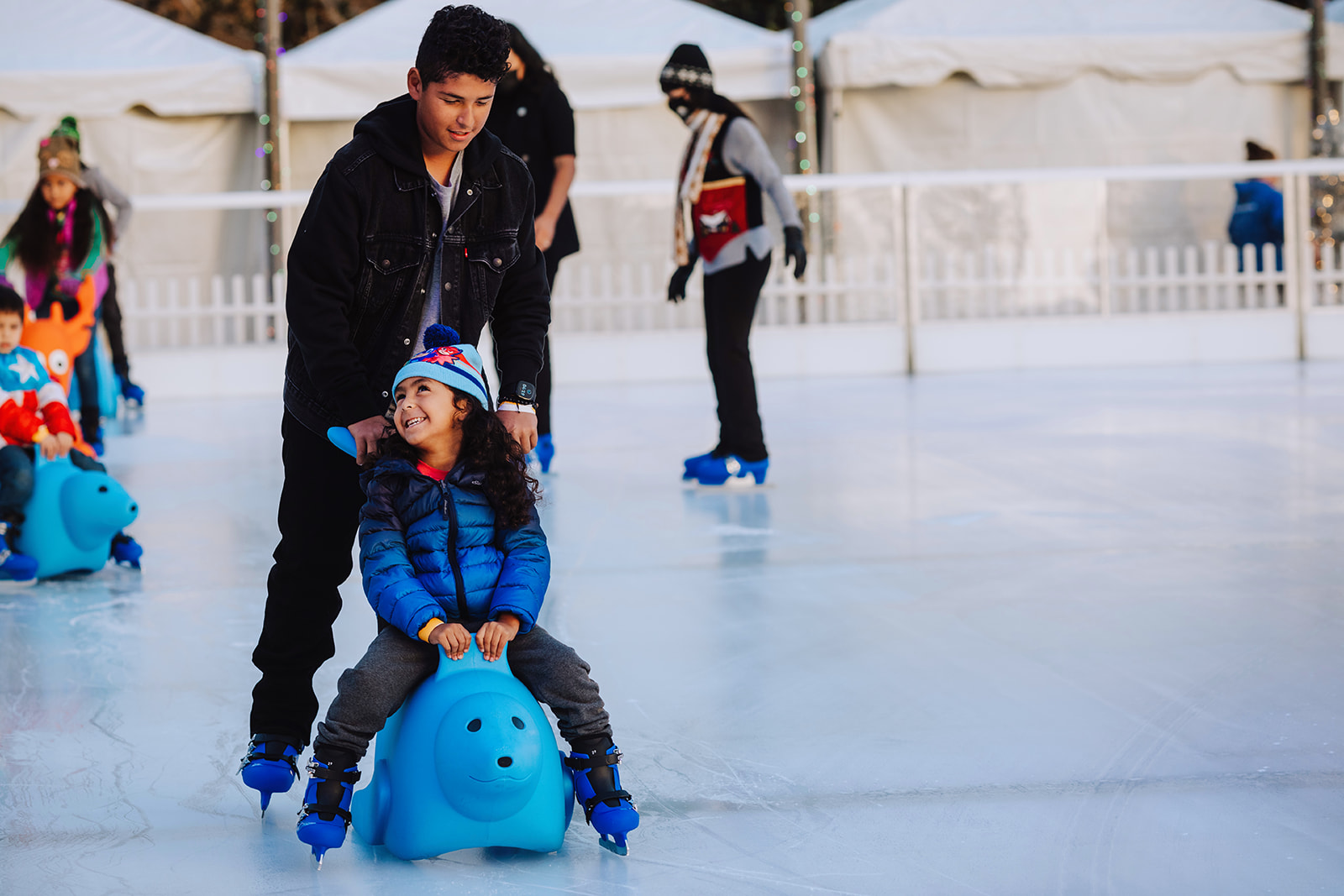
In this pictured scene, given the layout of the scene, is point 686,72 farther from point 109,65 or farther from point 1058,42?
point 109,65

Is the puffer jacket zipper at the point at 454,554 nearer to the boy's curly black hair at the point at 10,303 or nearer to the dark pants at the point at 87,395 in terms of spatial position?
the boy's curly black hair at the point at 10,303

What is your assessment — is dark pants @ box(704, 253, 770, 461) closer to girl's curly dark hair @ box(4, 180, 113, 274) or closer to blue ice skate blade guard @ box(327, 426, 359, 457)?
girl's curly dark hair @ box(4, 180, 113, 274)

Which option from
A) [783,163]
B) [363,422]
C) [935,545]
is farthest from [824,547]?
[783,163]

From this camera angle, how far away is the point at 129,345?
1138cm

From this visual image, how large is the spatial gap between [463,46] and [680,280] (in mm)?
3739

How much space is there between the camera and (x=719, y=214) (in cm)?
563

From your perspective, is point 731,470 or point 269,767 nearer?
point 269,767

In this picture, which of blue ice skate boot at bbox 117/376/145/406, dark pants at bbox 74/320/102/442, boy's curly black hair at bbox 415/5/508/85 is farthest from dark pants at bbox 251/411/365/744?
blue ice skate boot at bbox 117/376/145/406

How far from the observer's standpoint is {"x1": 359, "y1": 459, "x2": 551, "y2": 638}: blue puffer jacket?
7.43 feet

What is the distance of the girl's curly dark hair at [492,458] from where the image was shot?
230cm

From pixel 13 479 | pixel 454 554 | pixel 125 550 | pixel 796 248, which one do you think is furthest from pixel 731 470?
pixel 454 554

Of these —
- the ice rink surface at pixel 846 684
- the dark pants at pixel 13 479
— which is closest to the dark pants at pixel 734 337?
the ice rink surface at pixel 846 684

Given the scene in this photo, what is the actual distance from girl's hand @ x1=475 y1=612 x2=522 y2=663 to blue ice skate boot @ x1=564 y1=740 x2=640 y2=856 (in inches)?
8.4

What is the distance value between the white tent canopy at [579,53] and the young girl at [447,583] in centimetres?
987
